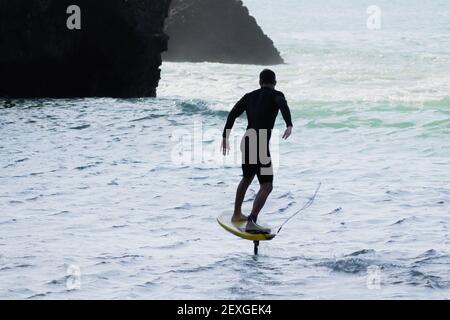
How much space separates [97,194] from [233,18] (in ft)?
137

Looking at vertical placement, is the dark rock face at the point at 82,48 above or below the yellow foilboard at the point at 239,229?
above

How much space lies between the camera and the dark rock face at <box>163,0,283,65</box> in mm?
53812

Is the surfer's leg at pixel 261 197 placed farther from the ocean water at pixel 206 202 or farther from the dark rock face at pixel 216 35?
the dark rock face at pixel 216 35

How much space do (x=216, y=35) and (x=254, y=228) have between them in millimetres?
45977

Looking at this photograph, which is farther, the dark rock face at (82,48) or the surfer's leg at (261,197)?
the dark rock face at (82,48)

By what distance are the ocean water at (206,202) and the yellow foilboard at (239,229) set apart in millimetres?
331

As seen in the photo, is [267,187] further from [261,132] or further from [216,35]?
[216,35]

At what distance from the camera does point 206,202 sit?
541 inches

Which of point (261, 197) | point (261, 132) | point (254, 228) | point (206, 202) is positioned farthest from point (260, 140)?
A: point (206, 202)

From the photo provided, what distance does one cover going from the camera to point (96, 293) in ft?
29.5

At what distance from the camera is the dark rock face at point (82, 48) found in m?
27.5

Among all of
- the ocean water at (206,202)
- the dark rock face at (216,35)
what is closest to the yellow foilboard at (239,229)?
the ocean water at (206,202)

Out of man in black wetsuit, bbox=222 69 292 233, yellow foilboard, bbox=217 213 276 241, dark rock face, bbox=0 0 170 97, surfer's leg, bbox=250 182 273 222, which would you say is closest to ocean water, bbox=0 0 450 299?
yellow foilboard, bbox=217 213 276 241

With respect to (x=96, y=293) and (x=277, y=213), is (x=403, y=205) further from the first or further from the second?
(x=96, y=293)
